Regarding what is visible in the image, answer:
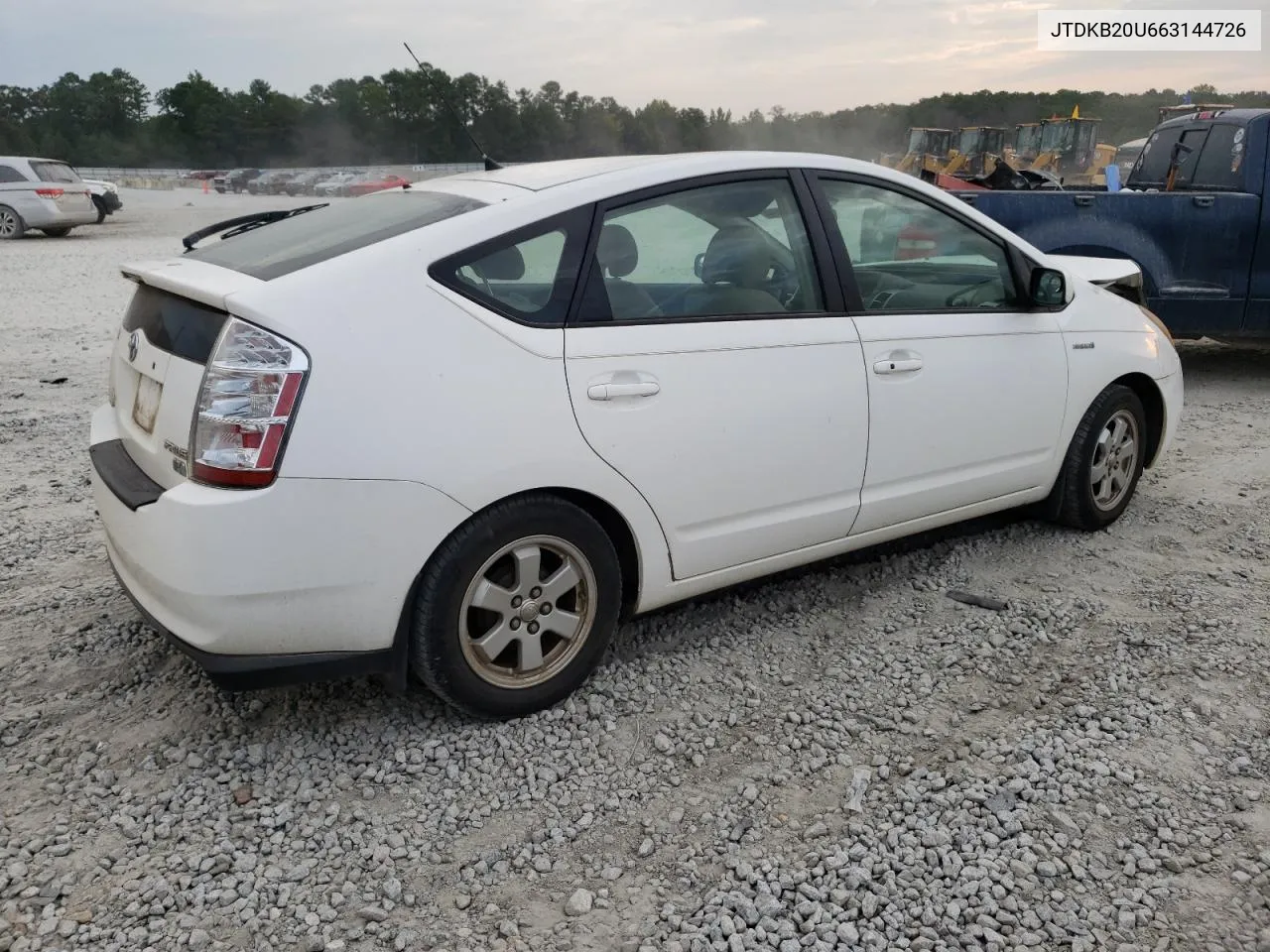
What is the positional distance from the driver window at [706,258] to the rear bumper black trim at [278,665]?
1162 mm

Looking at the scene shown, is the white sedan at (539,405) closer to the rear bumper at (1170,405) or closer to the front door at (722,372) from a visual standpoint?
the front door at (722,372)

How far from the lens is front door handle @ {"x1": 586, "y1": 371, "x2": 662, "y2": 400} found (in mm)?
3078

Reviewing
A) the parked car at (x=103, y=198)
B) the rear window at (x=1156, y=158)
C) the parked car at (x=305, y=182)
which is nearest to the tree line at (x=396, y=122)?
the parked car at (x=305, y=182)

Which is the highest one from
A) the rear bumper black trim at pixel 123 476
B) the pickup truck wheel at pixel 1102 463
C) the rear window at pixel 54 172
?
the rear window at pixel 54 172

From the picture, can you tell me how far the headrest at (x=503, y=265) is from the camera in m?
3.02

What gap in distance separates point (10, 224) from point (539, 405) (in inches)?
850

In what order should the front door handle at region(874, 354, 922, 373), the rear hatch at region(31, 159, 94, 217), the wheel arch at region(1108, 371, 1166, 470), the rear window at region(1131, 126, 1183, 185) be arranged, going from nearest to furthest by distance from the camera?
1. the front door handle at region(874, 354, 922, 373)
2. the wheel arch at region(1108, 371, 1166, 470)
3. the rear window at region(1131, 126, 1183, 185)
4. the rear hatch at region(31, 159, 94, 217)

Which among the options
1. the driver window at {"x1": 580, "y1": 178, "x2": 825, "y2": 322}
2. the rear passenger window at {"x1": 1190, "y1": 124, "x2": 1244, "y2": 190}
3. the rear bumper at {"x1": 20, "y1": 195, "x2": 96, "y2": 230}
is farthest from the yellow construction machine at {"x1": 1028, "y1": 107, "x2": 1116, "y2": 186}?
the driver window at {"x1": 580, "y1": 178, "x2": 825, "y2": 322}

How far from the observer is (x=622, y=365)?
313 cm

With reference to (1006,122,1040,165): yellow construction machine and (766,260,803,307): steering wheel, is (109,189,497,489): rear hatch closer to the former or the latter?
(766,260,803,307): steering wheel

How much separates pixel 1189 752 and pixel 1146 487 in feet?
8.97

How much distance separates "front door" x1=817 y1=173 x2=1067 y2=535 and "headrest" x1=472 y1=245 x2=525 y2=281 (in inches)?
48.8

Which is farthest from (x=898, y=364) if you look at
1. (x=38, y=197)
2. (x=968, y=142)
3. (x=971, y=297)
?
(x=968, y=142)

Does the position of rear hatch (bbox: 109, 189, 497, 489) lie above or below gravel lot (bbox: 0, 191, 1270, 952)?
above
